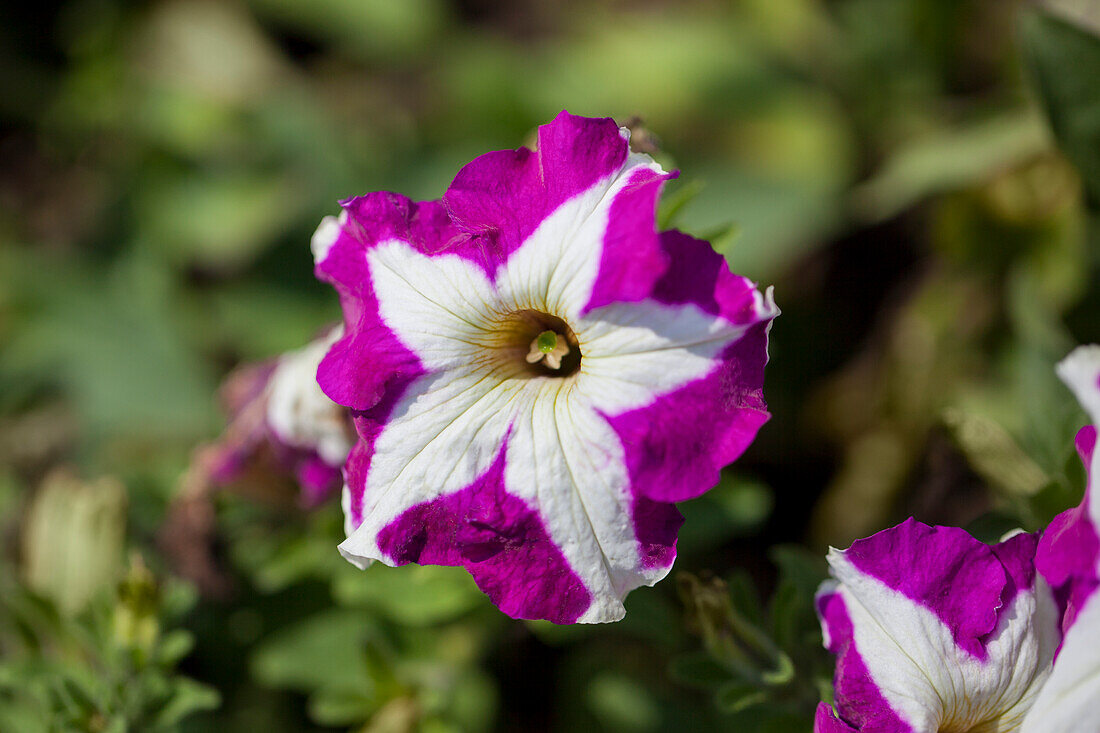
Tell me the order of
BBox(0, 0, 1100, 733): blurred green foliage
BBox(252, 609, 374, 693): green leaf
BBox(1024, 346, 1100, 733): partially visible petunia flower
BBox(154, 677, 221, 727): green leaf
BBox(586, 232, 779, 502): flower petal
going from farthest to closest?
BBox(252, 609, 374, 693): green leaf, BBox(0, 0, 1100, 733): blurred green foliage, BBox(154, 677, 221, 727): green leaf, BBox(586, 232, 779, 502): flower petal, BBox(1024, 346, 1100, 733): partially visible petunia flower

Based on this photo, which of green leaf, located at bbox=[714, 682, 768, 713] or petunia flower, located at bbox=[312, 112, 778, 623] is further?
green leaf, located at bbox=[714, 682, 768, 713]

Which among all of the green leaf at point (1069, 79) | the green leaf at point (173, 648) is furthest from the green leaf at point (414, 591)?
the green leaf at point (1069, 79)

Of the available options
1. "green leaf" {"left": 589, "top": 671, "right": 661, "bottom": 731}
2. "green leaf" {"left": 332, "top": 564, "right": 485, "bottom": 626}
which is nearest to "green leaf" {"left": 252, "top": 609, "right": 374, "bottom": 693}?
"green leaf" {"left": 332, "top": 564, "right": 485, "bottom": 626}

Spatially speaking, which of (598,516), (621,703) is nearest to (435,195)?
(621,703)

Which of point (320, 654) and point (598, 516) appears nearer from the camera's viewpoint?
point (598, 516)

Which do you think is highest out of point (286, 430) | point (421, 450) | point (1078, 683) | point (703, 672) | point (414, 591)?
point (421, 450)

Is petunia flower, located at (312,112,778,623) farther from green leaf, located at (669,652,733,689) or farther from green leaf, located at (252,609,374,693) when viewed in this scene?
green leaf, located at (252,609,374,693)

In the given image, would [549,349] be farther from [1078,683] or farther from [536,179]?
[1078,683]
